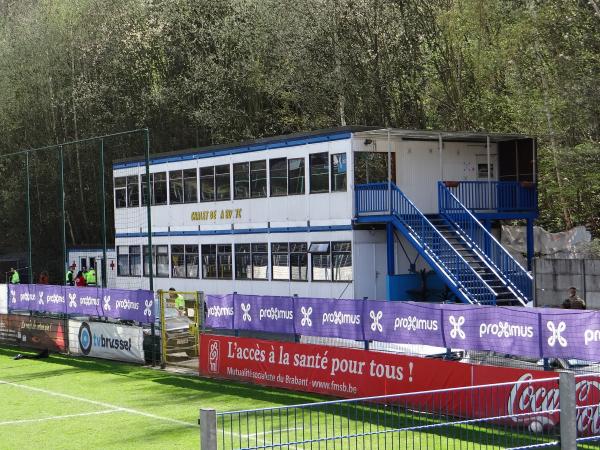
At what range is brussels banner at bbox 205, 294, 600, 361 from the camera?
51.3 ft

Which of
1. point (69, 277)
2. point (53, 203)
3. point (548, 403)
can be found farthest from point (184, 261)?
point (53, 203)

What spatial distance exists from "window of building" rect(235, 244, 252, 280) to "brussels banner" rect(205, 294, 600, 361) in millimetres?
10036

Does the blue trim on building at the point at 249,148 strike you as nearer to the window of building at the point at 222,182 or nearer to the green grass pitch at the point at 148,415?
the window of building at the point at 222,182

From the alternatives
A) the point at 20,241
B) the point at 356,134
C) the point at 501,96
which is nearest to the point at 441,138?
the point at 356,134

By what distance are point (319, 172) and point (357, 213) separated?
2.07 metres

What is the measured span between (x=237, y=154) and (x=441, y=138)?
23.8 ft

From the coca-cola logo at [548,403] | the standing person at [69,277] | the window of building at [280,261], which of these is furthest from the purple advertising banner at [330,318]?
the standing person at [69,277]

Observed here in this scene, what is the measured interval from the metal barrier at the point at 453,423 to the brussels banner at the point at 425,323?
42.6 inches

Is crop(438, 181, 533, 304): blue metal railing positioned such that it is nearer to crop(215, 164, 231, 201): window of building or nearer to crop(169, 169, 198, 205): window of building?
crop(215, 164, 231, 201): window of building

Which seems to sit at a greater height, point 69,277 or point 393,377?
point 69,277

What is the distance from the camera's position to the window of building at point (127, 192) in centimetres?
4019

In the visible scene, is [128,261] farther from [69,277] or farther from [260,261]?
[260,261]

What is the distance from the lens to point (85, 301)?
1104 inches

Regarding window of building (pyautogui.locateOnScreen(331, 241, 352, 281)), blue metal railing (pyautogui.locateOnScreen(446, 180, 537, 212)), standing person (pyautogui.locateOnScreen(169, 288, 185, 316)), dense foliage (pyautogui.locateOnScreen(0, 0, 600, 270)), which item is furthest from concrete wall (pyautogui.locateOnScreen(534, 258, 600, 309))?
standing person (pyautogui.locateOnScreen(169, 288, 185, 316))
